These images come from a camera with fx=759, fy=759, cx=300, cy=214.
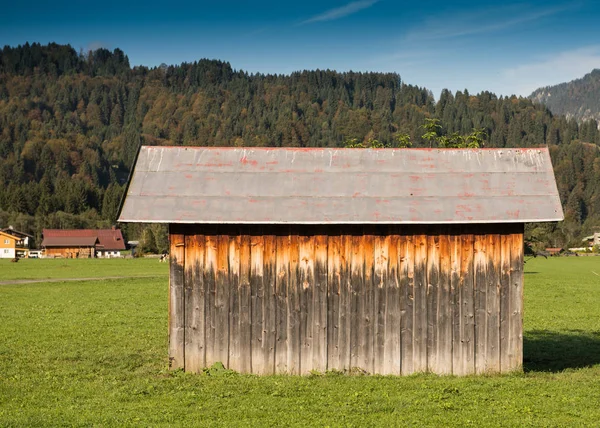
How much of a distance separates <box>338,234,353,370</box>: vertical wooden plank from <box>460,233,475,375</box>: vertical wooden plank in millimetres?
2486

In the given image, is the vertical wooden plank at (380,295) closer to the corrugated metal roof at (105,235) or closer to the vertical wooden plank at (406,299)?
the vertical wooden plank at (406,299)

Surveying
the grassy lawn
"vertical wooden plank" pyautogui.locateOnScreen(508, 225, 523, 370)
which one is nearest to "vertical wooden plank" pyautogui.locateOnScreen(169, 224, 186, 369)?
"vertical wooden plank" pyautogui.locateOnScreen(508, 225, 523, 370)

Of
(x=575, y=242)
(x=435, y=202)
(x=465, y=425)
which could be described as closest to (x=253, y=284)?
(x=435, y=202)

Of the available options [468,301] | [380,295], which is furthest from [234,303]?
[468,301]

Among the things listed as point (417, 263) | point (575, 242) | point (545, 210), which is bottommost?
point (575, 242)

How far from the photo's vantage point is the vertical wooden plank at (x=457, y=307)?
1667 centimetres

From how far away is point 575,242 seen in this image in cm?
16912

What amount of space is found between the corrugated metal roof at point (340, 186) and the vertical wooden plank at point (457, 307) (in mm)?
749

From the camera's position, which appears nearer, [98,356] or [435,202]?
[435,202]

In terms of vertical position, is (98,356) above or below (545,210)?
below

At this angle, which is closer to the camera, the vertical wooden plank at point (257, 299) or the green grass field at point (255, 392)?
the green grass field at point (255, 392)

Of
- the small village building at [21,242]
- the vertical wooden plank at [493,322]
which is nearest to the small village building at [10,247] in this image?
the small village building at [21,242]

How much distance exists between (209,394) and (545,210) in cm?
817

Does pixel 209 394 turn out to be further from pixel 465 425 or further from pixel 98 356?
pixel 98 356
